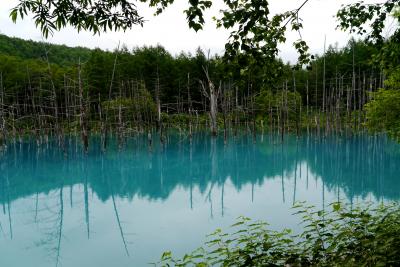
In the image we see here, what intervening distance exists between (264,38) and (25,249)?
894cm

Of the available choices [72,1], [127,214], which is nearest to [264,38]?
[72,1]

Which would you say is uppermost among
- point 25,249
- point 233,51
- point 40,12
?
point 40,12

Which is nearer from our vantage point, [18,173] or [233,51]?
[233,51]

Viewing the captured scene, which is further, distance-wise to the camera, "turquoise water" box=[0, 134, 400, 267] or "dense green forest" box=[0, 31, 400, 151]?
"dense green forest" box=[0, 31, 400, 151]

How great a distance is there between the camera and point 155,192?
15758 millimetres

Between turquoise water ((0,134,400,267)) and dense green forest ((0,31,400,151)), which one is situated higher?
dense green forest ((0,31,400,151))

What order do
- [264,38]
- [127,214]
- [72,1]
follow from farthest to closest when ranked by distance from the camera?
[127,214] → [264,38] → [72,1]

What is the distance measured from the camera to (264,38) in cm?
375

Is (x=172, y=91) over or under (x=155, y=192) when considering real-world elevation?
over

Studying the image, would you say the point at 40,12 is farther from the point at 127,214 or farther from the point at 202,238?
the point at 127,214

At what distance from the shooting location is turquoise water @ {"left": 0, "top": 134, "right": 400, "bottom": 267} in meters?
9.60

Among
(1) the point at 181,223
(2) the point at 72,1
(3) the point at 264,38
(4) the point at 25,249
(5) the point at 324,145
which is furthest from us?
(5) the point at 324,145

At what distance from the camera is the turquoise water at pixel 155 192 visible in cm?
960

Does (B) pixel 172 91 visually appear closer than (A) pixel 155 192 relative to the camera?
No
